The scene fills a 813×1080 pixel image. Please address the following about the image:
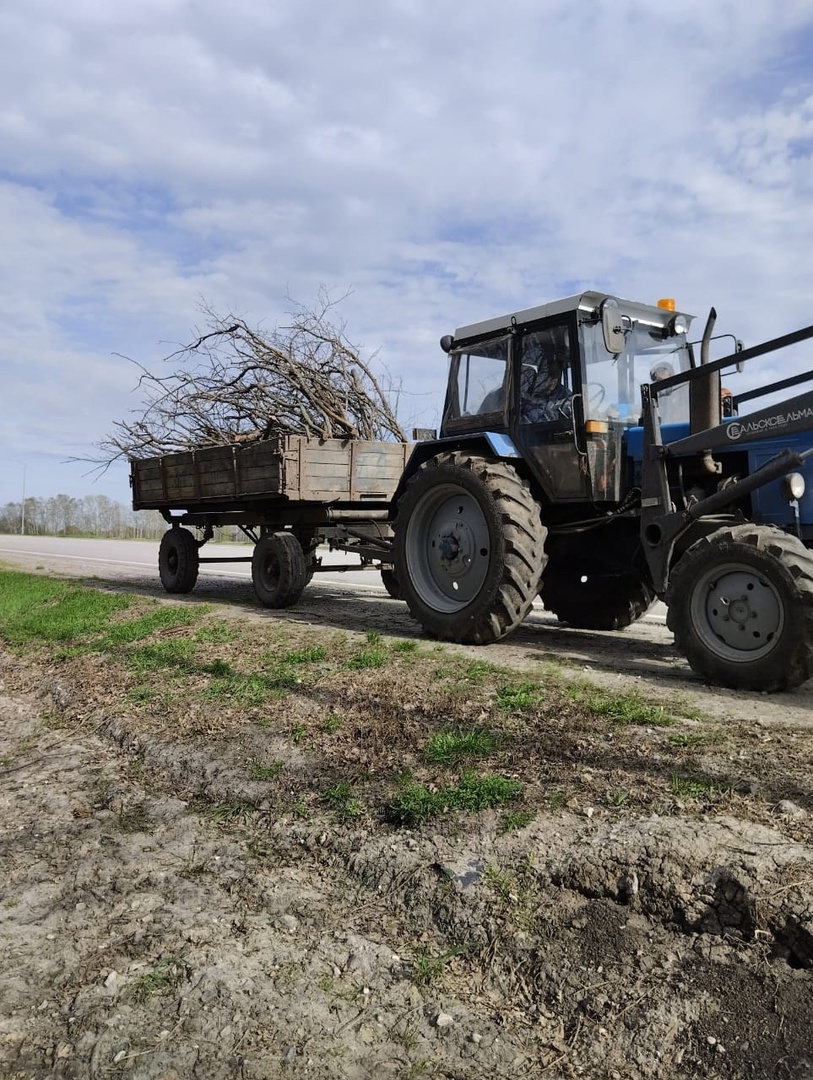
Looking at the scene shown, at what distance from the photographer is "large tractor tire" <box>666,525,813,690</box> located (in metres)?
4.98

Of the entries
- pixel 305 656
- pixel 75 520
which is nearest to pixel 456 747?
pixel 305 656

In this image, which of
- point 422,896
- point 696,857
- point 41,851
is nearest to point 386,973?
point 422,896

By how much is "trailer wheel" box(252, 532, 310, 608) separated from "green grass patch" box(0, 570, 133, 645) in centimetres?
153

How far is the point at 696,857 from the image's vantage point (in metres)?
2.92

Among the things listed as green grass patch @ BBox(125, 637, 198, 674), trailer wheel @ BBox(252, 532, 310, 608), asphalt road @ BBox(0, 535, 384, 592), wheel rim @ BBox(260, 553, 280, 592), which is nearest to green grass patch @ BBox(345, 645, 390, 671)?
green grass patch @ BBox(125, 637, 198, 674)

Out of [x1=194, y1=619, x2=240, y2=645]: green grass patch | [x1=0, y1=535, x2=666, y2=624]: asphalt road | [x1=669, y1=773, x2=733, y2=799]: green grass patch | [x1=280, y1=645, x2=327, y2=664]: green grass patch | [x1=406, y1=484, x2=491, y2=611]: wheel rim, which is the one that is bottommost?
[x1=669, y1=773, x2=733, y2=799]: green grass patch

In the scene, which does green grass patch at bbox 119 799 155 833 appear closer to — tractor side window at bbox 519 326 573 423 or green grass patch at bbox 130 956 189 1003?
green grass patch at bbox 130 956 189 1003

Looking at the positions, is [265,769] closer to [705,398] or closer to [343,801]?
[343,801]

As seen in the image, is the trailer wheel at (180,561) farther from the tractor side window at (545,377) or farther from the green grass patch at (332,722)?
the green grass patch at (332,722)

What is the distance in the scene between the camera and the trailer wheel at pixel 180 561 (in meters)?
12.0

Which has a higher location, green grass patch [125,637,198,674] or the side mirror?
the side mirror

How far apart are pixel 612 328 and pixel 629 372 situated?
2.03ft

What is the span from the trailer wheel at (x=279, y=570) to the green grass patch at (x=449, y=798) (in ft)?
20.0

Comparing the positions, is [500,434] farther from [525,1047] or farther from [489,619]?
[525,1047]
